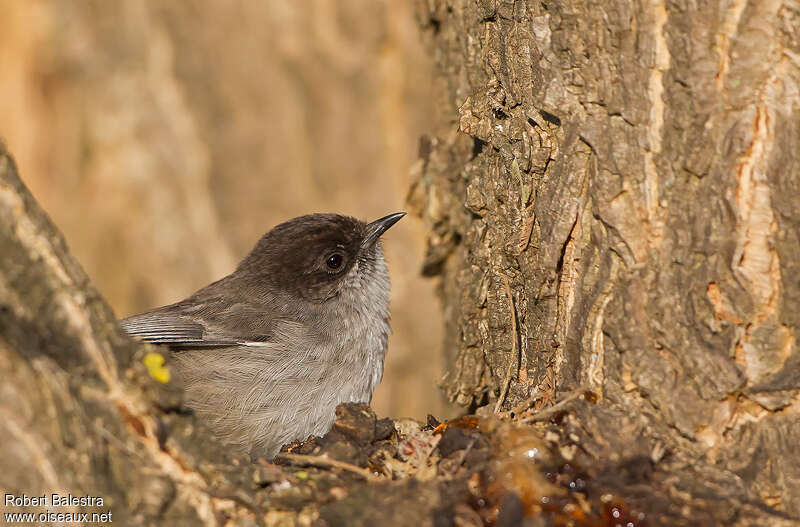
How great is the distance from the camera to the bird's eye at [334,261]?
5.99m

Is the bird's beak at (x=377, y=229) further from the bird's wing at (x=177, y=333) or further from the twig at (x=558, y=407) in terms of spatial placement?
the twig at (x=558, y=407)

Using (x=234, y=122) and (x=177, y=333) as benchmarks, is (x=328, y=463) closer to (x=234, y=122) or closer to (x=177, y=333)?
(x=177, y=333)

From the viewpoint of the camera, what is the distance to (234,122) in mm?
7902

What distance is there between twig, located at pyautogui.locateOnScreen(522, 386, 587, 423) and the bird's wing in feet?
7.28

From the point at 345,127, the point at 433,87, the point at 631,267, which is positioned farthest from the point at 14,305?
the point at 345,127

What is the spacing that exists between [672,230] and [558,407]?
2.86 ft

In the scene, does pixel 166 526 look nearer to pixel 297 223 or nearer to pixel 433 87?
pixel 297 223

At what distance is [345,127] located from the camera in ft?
25.9

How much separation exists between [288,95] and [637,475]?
5.46m

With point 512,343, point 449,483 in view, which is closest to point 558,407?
point 449,483

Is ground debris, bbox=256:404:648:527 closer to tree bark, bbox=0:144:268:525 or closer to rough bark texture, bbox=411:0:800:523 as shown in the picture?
rough bark texture, bbox=411:0:800:523

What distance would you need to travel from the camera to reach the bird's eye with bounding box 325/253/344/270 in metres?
5.99

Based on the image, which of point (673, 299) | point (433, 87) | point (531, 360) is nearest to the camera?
point (673, 299)

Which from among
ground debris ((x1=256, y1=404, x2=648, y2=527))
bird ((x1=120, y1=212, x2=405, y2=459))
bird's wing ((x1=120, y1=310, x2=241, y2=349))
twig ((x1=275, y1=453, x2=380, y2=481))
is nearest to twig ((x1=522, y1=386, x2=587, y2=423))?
ground debris ((x1=256, y1=404, x2=648, y2=527))
